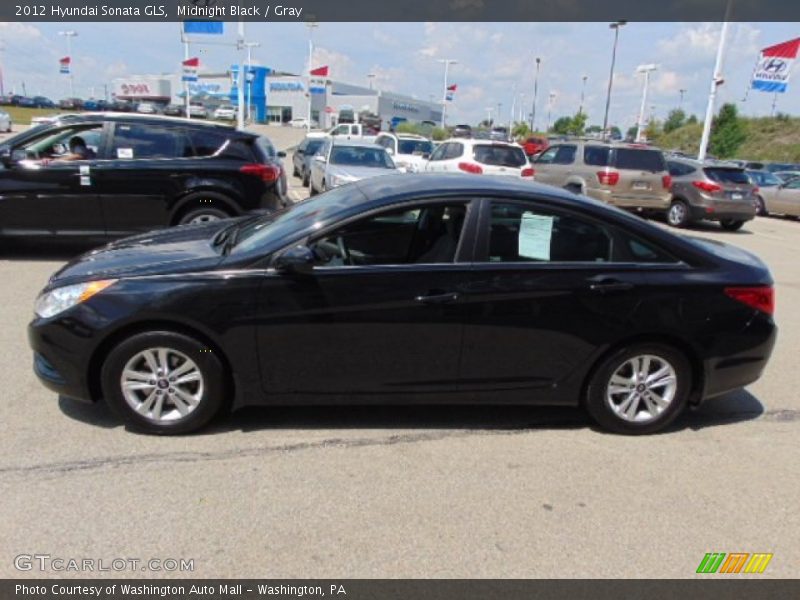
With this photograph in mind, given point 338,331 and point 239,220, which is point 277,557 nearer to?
point 338,331

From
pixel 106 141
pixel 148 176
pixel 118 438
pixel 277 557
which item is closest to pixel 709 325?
pixel 277 557

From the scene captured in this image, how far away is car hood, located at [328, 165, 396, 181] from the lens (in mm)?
11656

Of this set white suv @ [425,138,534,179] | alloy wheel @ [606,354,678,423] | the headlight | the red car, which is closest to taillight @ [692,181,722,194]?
white suv @ [425,138,534,179]

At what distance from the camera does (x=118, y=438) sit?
140 inches

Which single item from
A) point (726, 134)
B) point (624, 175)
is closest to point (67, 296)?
point (624, 175)

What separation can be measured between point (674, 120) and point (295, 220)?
8424 centimetres

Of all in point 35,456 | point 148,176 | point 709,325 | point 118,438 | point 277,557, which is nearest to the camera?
point 277,557

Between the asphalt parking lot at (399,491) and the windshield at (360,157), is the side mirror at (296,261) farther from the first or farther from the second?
the windshield at (360,157)

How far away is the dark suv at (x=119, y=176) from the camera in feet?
23.9

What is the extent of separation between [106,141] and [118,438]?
5174 millimetres

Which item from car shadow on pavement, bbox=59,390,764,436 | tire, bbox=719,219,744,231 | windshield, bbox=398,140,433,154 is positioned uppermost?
windshield, bbox=398,140,433,154

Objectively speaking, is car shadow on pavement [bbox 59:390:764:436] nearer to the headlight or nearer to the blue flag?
the headlight

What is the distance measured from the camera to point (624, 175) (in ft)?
46.1

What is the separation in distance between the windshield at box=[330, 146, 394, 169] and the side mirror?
32.7 ft
